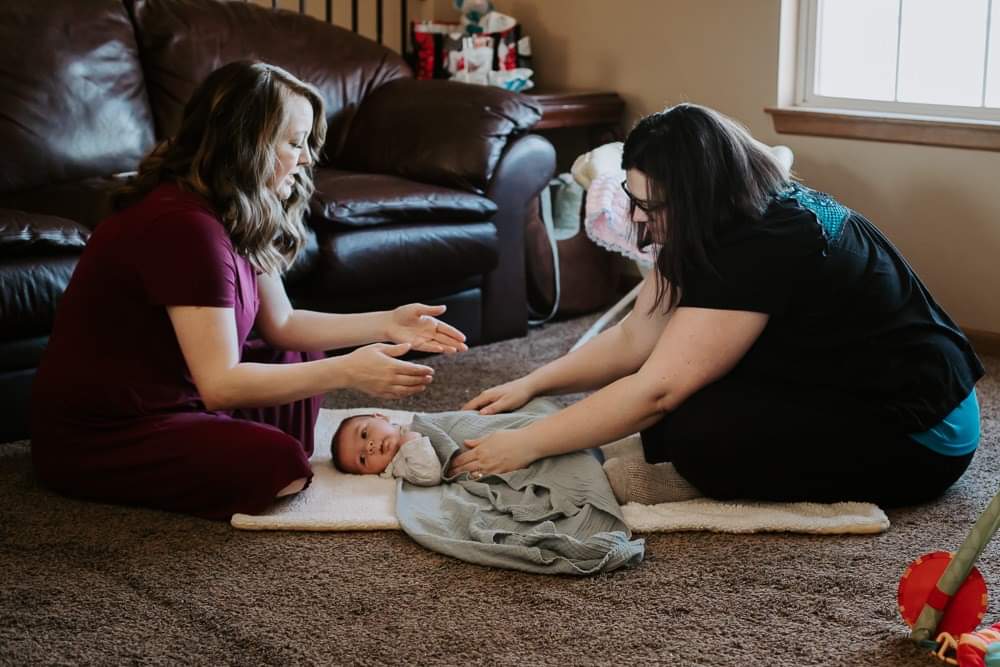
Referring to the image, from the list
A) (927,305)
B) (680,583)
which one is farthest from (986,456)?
(680,583)

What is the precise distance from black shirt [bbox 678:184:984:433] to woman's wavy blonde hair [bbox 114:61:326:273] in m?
0.82

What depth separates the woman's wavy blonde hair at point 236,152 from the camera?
2332 mm

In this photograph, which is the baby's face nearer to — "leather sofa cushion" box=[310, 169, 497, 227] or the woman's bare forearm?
the woman's bare forearm

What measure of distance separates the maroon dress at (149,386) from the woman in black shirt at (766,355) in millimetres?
482

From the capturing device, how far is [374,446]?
8.51 ft

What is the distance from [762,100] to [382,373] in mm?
2342

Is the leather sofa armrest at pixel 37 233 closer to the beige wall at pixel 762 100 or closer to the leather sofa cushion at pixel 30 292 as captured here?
the leather sofa cushion at pixel 30 292

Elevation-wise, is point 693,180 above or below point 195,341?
above

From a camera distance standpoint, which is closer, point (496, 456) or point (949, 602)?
point (949, 602)

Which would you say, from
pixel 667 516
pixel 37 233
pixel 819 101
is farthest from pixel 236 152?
pixel 819 101

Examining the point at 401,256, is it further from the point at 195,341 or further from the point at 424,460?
the point at 195,341

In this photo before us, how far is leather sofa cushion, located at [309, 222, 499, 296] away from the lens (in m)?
3.35

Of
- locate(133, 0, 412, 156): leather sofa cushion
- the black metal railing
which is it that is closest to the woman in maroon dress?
locate(133, 0, 412, 156): leather sofa cushion

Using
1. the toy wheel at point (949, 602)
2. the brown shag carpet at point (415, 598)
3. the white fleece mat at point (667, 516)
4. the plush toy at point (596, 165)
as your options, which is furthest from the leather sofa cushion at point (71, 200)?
the toy wheel at point (949, 602)
